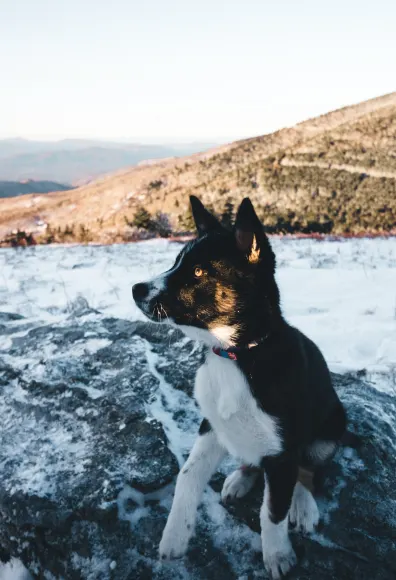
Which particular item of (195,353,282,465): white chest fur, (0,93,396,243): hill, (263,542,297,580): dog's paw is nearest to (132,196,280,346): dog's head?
(195,353,282,465): white chest fur

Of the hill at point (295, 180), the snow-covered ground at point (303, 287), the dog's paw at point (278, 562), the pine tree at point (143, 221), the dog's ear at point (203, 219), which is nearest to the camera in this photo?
the dog's paw at point (278, 562)

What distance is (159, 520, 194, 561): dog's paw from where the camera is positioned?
2.19 meters

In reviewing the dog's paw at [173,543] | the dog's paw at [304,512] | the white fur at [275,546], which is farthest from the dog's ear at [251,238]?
the dog's paw at [173,543]

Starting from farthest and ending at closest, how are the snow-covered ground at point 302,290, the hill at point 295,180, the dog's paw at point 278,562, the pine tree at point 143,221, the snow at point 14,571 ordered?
the hill at point 295,180 < the pine tree at point 143,221 < the snow-covered ground at point 302,290 < the snow at point 14,571 < the dog's paw at point 278,562

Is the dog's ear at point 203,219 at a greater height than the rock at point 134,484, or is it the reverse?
the dog's ear at point 203,219

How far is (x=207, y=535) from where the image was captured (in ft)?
7.62

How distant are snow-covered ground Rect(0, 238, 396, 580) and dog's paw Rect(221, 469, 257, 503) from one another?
0.10m

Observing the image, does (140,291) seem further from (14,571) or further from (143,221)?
(143,221)

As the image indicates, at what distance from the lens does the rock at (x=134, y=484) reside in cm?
219

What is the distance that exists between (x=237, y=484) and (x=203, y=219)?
1729 mm

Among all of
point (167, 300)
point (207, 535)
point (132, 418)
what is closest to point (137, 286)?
point (167, 300)

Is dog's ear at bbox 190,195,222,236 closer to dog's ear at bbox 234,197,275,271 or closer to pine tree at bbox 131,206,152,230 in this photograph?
dog's ear at bbox 234,197,275,271

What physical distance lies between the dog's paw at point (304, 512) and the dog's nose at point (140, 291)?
5.07 feet

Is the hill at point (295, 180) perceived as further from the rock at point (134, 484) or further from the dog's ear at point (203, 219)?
the dog's ear at point (203, 219)
